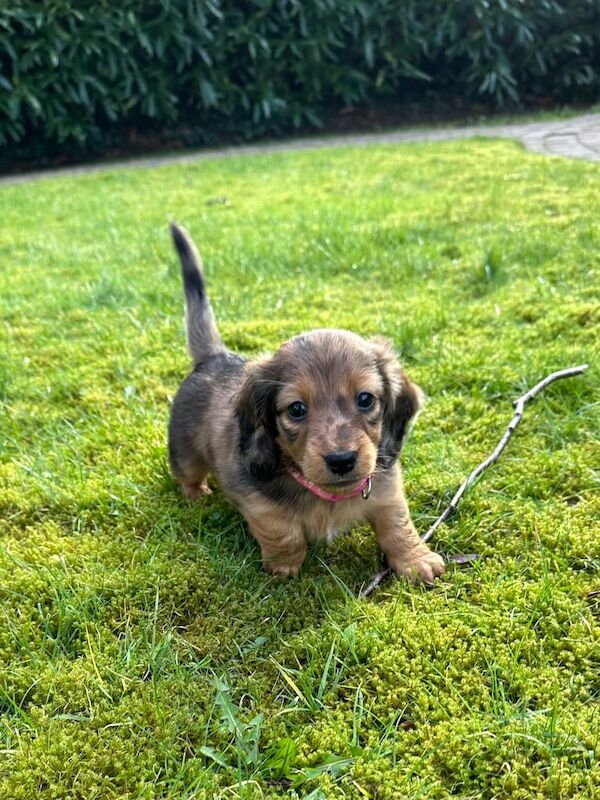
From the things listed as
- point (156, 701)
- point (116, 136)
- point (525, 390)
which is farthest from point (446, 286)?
point (116, 136)

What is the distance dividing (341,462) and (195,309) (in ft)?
4.36

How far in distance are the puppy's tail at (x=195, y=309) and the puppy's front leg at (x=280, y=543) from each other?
0.97 meters

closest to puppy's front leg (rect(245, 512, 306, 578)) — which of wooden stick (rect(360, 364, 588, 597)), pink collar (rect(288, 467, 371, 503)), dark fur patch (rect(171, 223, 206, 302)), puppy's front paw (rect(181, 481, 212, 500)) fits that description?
pink collar (rect(288, 467, 371, 503))

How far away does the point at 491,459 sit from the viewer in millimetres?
2643

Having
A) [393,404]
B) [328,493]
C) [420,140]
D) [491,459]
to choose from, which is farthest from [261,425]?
[420,140]

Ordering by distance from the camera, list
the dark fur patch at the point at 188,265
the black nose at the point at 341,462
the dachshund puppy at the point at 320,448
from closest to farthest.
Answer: the black nose at the point at 341,462 < the dachshund puppy at the point at 320,448 < the dark fur patch at the point at 188,265

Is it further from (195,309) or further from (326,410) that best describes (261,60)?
(326,410)

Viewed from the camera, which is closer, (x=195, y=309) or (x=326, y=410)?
(x=326, y=410)

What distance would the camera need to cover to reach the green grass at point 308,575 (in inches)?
66.0

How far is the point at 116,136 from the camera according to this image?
1249cm

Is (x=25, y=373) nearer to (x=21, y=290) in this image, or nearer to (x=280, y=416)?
(x=21, y=290)

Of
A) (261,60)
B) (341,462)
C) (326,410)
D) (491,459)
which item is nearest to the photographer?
(341,462)

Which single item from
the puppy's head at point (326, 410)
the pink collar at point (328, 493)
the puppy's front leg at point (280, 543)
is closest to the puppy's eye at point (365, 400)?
the puppy's head at point (326, 410)

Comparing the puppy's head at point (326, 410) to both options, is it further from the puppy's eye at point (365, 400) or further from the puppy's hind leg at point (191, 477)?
the puppy's hind leg at point (191, 477)
